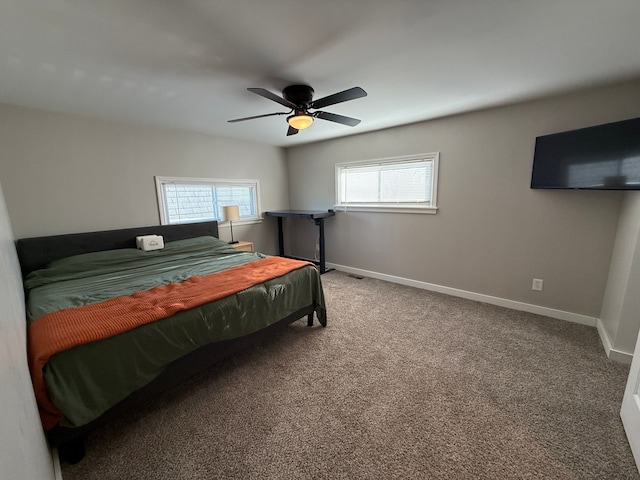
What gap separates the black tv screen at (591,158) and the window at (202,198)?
13.0 feet

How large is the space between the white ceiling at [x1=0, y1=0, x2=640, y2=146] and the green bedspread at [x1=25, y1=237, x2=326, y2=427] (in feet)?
5.39

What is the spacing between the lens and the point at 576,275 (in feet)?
8.52

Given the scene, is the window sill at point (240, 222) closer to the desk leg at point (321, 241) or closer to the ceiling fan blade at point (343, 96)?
the desk leg at point (321, 241)

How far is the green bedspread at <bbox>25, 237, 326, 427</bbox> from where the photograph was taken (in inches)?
51.6

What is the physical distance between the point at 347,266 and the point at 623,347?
3.12m

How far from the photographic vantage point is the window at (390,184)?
3441 mm

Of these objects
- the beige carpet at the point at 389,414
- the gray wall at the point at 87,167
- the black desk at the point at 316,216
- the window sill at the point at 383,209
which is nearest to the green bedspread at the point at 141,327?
the beige carpet at the point at 389,414

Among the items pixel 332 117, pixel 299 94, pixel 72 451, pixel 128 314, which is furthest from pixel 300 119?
pixel 72 451

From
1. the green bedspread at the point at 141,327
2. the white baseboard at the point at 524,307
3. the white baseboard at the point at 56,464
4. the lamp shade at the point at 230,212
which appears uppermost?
the lamp shade at the point at 230,212

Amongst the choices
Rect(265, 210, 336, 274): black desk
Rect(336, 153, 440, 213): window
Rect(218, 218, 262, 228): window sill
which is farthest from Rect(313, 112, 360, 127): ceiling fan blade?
Rect(218, 218, 262, 228): window sill

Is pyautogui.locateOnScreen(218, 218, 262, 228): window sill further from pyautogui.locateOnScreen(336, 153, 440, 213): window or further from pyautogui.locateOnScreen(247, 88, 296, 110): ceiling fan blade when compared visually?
pyautogui.locateOnScreen(247, 88, 296, 110): ceiling fan blade

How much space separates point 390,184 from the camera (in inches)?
151

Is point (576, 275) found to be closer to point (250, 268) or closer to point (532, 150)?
point (532, 150)

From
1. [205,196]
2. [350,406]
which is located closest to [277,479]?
[350,406]
